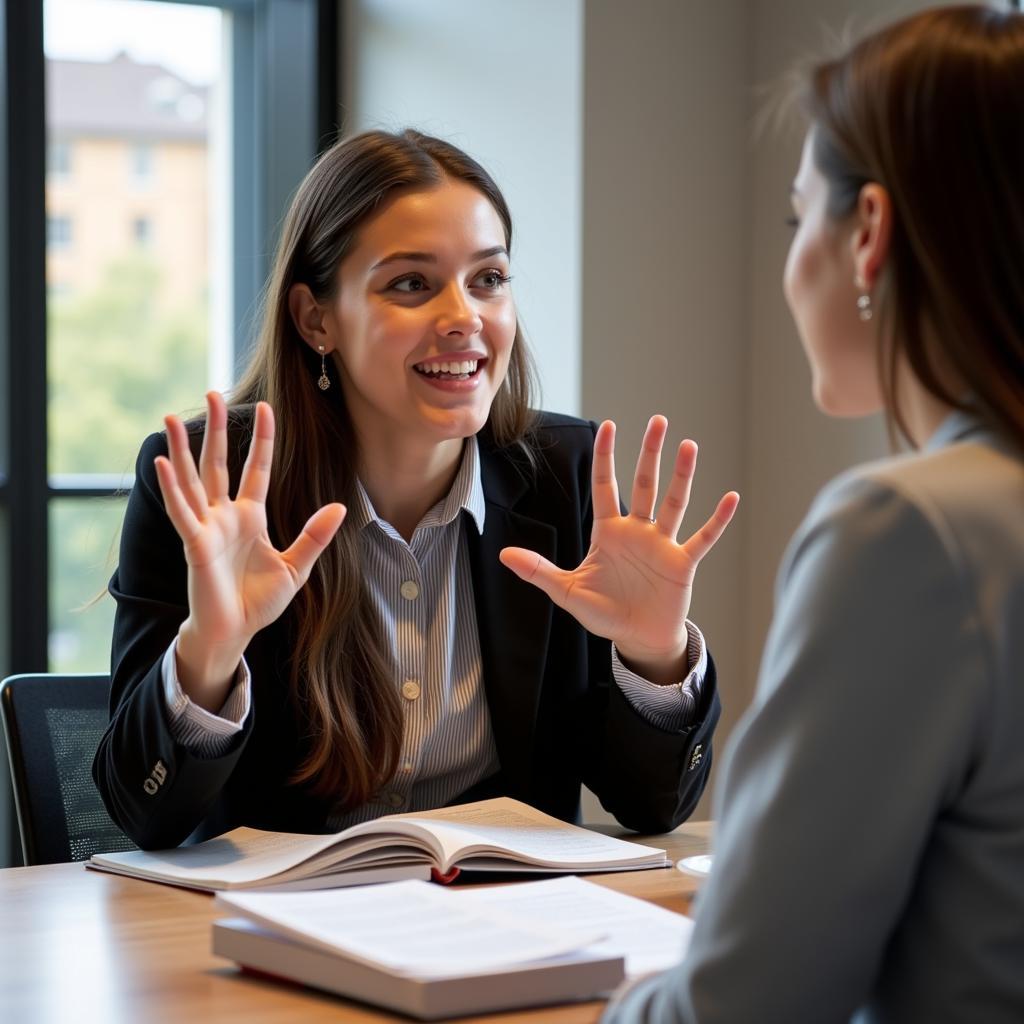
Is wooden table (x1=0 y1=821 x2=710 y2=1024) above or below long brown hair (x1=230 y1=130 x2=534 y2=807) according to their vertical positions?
below

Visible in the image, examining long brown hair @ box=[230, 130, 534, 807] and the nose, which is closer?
long brown hair @ box=[230, 130, 534, 807]

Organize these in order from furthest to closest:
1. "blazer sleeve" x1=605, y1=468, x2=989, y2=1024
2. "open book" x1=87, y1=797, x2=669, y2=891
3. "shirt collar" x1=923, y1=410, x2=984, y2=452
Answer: "open book" x1=87, y1=797, x2=669, y2=891
"shirt collar" x1=923, y1=410, x2=984, y2=452
"blazer sleeve" x1=605, y1=468, x2=989, y2=1024

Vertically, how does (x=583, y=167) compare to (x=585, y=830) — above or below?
above

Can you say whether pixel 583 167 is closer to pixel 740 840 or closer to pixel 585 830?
pixel 585 830

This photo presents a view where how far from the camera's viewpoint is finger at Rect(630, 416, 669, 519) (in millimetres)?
1714

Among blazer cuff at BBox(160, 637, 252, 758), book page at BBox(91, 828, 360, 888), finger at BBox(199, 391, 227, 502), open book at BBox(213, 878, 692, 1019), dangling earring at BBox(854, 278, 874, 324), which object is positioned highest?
dangling earring at BBox(854, 278, 874, 324)

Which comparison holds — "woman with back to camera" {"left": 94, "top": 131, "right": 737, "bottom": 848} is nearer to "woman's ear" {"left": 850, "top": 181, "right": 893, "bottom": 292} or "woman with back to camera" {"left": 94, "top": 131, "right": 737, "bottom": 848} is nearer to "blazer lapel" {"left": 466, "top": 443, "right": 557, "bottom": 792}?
"blazer lapel" {"left": 466, "top": 443, "right": 557, "bottom": 792}

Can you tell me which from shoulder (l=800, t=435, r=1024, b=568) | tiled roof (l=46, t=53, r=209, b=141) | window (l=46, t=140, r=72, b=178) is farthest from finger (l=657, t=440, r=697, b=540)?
window (l=46, t=140, r=72, b=178)

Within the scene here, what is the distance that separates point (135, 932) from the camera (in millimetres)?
1310

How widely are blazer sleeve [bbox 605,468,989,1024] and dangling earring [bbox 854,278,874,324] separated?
184mm

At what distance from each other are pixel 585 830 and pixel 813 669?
36.2 inches

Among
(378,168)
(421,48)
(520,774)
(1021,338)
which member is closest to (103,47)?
(421,48)

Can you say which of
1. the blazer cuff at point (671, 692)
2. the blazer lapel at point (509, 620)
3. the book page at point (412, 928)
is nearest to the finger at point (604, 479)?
the blazer cuff at point (671, 692)

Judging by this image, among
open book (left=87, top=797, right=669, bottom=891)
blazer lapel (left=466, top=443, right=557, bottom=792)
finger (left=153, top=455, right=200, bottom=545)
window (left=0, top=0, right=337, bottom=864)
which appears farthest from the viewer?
window (left=0, top=0, right=337, bottom=864)
